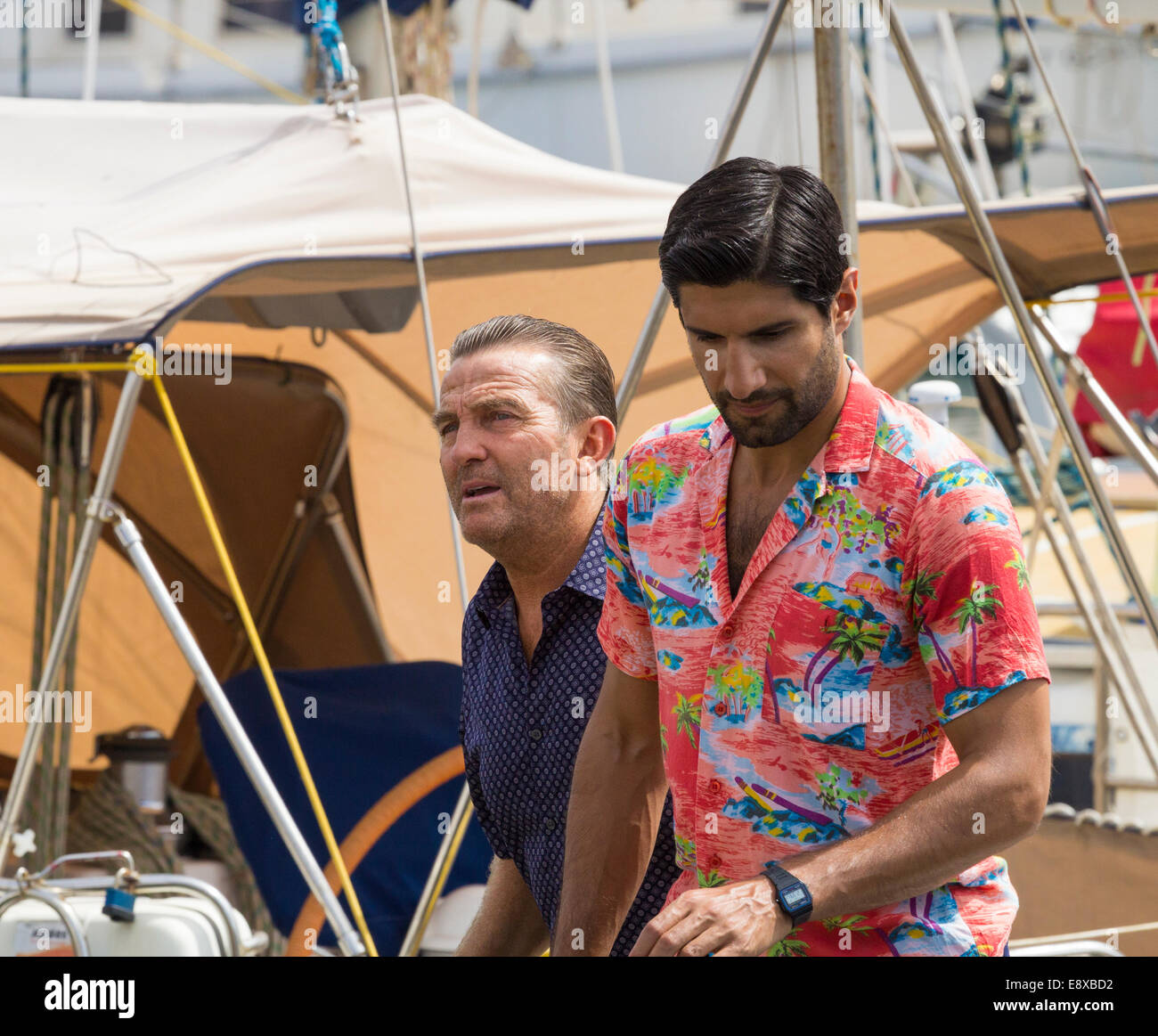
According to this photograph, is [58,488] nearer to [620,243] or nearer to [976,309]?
[620,243]

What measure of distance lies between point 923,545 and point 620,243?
229 cm

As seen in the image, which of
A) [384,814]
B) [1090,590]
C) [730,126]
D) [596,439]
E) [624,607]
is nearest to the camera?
[624,607]

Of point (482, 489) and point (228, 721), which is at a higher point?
point (482, 489)

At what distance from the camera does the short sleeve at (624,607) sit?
1.36 metres

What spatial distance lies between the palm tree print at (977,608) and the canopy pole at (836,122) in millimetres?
1366

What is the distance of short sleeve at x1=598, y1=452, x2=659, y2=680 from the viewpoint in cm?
136

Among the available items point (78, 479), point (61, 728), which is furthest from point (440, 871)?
point (78, 479)

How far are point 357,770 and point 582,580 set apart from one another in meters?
2.35

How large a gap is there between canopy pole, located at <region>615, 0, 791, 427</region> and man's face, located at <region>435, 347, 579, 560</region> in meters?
0.65

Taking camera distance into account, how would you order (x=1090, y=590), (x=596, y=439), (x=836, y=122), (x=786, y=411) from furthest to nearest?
(x=1090, y=590) < (x=836, y=122) < (x=596, y=439) < (x=786, y=411)

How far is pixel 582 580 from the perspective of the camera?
5.17 ft

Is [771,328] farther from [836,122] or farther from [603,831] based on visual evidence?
[836,122]

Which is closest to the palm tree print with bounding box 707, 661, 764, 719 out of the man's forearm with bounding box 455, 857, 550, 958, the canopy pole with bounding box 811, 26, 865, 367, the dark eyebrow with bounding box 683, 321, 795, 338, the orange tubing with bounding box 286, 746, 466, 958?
the dark eyebrow with bounding box 683, 321, 795, 338

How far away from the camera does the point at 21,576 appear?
185 inches
